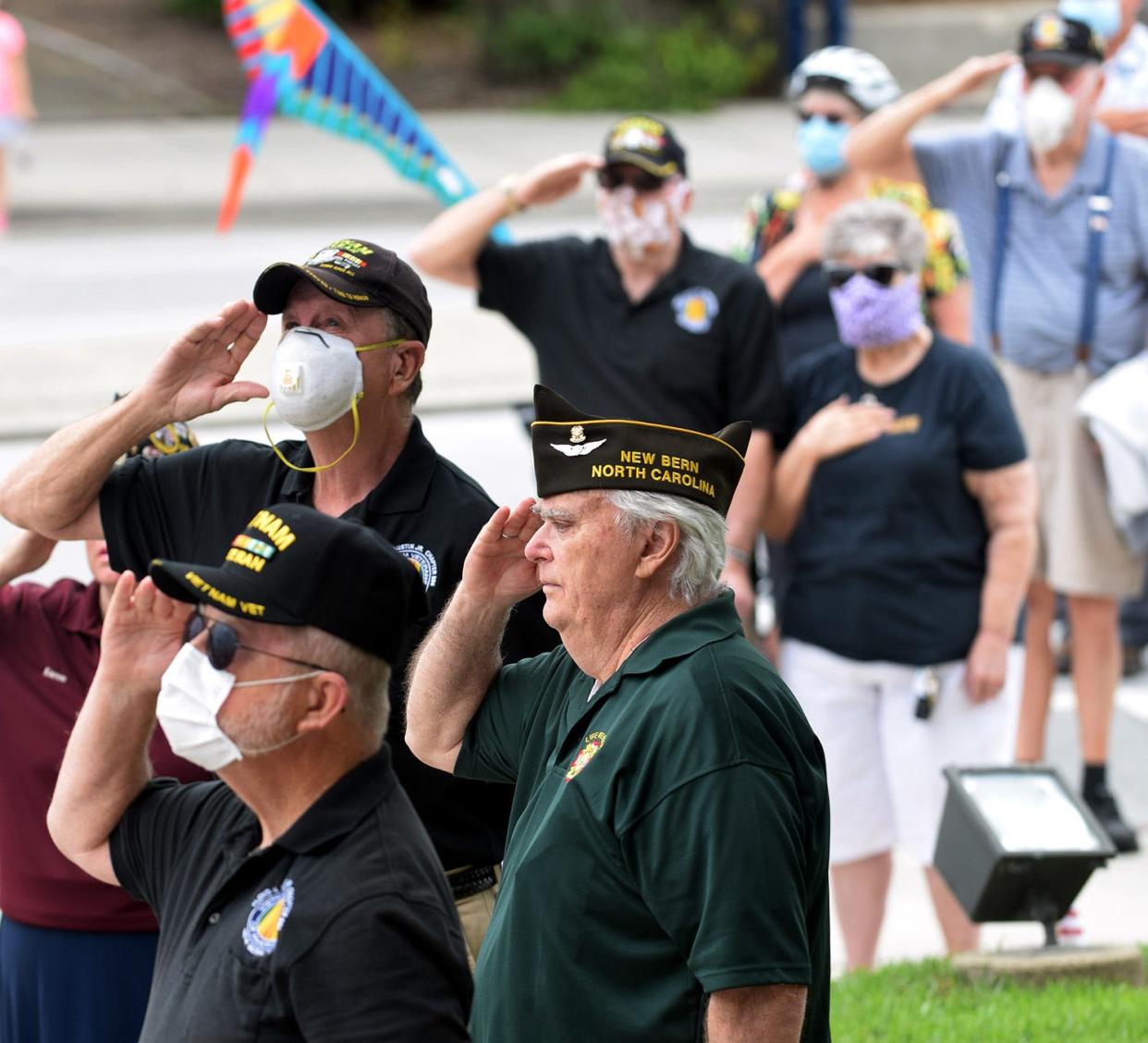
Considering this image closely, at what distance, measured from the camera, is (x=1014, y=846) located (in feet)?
17.4

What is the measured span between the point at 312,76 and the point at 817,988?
17.9 feet

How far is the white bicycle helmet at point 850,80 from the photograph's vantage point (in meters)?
7.47

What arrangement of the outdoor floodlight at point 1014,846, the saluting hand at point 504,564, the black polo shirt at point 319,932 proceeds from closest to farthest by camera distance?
the black polo shirt at point 319,932 → the saluting hand at point 504,564 → the outdoor floodlight at point 1014,846

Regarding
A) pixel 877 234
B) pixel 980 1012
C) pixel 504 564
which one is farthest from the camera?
pixel 877 234

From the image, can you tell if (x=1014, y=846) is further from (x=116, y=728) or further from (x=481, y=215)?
(x=116, y=728)

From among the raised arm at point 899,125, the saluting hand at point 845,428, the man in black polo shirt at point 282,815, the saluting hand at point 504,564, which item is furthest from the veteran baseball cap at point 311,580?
the raised arm at point 899,125

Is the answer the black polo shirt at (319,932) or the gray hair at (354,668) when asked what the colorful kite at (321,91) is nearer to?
the gray hair at (354,668)

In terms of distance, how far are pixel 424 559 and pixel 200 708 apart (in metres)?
1.06

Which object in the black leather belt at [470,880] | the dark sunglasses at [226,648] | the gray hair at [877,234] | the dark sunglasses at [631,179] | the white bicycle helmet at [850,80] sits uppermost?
the white bicycle helmet at [850,80]

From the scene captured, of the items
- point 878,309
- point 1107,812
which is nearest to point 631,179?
point 878,309

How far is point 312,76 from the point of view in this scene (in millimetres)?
7879

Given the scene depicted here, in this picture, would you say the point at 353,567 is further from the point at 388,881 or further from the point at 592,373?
the point at 592,373

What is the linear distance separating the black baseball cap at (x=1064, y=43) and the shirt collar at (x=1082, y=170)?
1.00ft

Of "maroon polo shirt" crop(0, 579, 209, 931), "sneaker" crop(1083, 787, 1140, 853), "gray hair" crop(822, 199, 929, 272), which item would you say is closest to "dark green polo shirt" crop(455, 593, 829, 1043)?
"maroon polo shirt" crop(0, 579, 209, 931)
